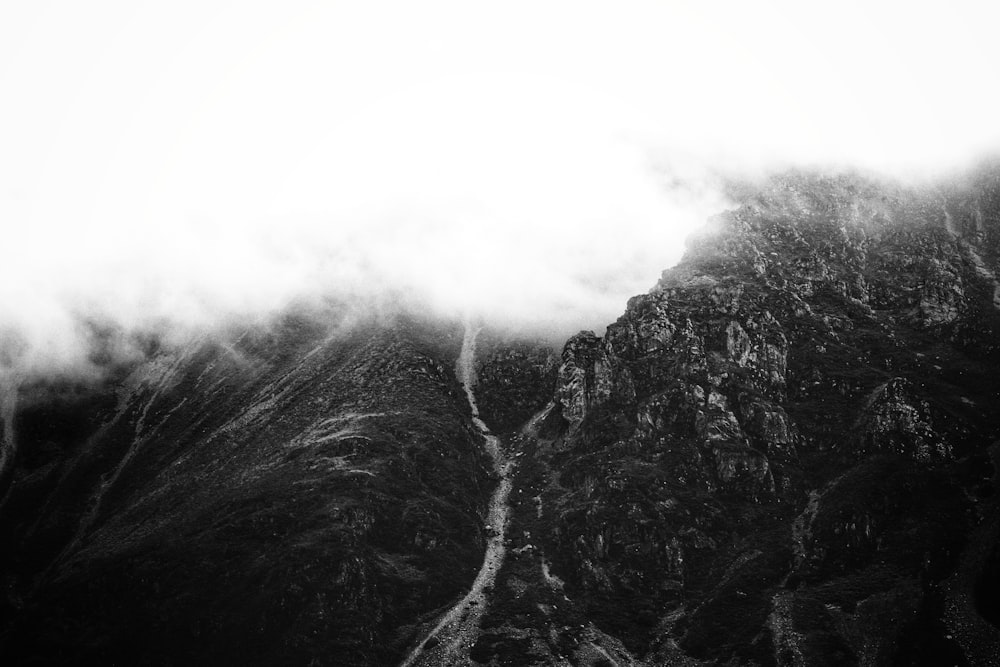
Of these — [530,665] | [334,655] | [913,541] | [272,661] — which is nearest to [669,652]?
[530,665]

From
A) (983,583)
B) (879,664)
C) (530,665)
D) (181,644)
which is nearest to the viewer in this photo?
(879,664)

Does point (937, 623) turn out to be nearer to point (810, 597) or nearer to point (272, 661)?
point (810, 597)

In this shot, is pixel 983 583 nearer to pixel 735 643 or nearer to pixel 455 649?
pixel 735 643

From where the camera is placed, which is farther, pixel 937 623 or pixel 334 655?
pixel 334 655

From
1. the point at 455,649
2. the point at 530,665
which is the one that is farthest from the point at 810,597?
the point at 455,649

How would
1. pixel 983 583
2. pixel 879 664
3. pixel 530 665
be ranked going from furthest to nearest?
pixel 530 665 < pixel 983 583 < pixel 879 664

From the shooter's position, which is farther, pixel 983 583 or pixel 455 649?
pixel 455 649

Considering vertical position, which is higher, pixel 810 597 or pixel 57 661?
pixel 810 597

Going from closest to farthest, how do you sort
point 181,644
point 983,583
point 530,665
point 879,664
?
1. point 879,664
2. point 983,583
3. point 530,665
4. point 181,644

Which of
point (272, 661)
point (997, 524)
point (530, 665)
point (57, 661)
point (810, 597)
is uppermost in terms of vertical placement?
point (997, 524)
